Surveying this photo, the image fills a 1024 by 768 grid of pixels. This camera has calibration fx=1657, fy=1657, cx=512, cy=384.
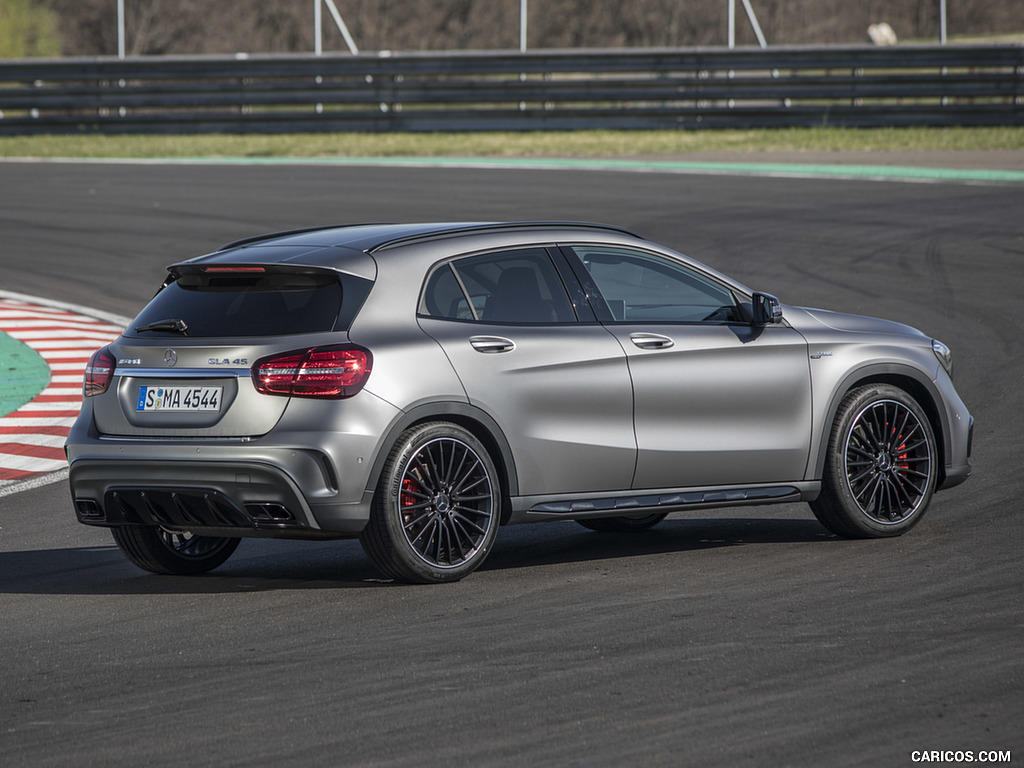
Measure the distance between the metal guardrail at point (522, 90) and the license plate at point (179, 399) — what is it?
79.8 ft

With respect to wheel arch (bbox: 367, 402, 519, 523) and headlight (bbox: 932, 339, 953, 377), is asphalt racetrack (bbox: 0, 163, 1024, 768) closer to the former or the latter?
wheel arch (bbox: 367, 402, 519, 523)

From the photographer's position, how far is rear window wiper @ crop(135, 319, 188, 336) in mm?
7312

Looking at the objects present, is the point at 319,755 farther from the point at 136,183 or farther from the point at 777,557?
the point at 136,183

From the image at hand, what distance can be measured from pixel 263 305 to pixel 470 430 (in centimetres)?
107

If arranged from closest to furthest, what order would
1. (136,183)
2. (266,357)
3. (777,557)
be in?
1. (266,357)
2. (777,557)
3. (136,183)

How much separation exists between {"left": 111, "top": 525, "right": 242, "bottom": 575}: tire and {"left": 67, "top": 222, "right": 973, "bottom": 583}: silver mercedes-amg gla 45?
0.04 feet

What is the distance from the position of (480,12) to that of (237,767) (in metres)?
61.4

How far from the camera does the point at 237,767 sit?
16.0 ft

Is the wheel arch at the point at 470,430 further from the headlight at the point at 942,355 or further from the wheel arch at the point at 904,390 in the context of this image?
the headlight at the point at 942,355

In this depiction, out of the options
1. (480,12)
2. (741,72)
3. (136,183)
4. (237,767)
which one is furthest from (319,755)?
(480,12)

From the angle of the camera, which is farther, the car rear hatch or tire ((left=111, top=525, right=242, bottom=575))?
tire ((left=111, top=525, right=242, bottom=575))

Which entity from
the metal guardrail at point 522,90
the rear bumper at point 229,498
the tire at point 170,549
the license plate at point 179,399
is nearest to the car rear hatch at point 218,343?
the license plate at point 179,399

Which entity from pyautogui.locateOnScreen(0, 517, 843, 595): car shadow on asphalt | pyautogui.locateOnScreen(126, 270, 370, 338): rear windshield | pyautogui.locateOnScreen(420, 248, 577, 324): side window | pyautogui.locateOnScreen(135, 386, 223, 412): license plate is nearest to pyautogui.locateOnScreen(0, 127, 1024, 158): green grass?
pyautogui.locateOnScreen(0, 517, 843, 595): car shadow on asphalt

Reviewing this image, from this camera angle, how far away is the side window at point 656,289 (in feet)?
26.4
